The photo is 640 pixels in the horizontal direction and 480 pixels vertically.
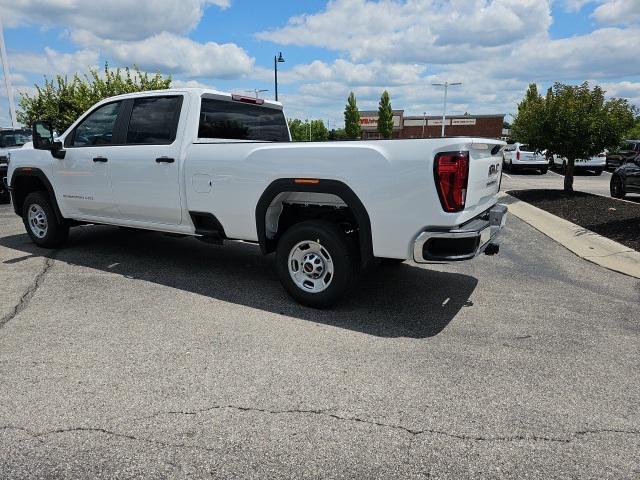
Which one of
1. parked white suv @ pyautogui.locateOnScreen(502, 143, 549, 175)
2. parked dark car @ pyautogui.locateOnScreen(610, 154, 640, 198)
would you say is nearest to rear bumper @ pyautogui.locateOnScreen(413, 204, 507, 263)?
parked dark car @ pyautogui.locateOnScreen(610, 154, 640, 198)

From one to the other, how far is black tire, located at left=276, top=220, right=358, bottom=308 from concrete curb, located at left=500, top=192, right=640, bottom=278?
3.80 metres

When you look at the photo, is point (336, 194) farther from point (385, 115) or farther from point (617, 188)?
point (385, 115)

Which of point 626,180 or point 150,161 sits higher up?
point 150,161

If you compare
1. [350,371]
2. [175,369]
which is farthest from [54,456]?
[350,371]

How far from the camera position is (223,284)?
5398 millimetres

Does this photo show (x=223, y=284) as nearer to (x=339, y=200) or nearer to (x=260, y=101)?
(x=339, y=200)

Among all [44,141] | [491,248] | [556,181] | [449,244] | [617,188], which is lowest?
[556,181]

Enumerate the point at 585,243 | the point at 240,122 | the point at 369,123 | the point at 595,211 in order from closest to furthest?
the point at 240,122 → the point at 585,243 → the point at 595,211 → the point at 369,123

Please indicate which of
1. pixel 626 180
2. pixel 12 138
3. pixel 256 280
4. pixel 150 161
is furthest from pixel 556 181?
pixel 12 138

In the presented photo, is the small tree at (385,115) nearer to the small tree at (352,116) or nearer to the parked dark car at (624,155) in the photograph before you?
the small tree at (352,116)

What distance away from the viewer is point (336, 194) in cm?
413

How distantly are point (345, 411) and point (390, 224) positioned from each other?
1640 mm

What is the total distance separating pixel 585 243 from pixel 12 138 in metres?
14.1

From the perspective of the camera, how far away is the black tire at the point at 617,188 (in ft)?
42.0
